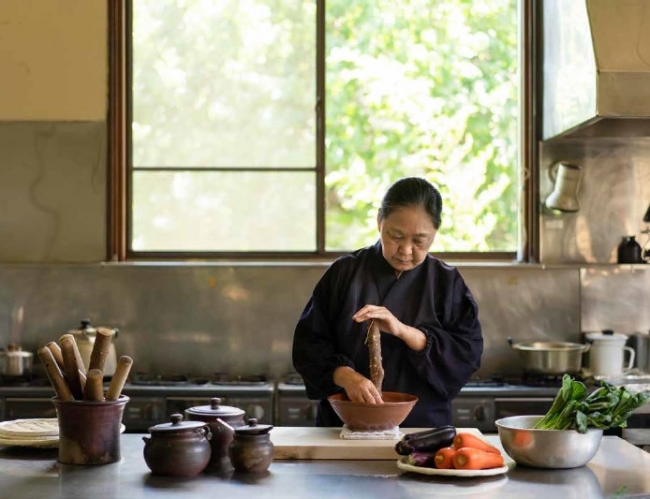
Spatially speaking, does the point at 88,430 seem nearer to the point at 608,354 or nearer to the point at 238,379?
the point at 238,379

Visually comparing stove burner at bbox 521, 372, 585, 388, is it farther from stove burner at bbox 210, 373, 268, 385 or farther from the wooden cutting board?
the wooden cutting board

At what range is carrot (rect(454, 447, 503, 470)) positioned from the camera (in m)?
2.76

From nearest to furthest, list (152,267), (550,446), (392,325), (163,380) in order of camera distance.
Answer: (550,446) → (392,325) → (163,380) → (152,267)

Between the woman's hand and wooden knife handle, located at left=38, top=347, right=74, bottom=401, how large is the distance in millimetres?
842

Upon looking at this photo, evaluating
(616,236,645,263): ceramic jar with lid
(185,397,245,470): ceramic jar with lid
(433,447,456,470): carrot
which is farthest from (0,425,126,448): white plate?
(616,236,645,263): ceramic jar with lid

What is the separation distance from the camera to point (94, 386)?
286cm

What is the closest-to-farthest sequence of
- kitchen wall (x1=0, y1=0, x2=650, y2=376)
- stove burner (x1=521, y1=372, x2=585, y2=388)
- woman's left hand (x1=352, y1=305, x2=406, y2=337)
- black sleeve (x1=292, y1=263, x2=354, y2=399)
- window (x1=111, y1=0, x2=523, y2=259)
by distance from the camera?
woman's left hand (x1=352, y1=305, x2=406, y2=337)
black sleeve (x1=292, y1=263, x2=354, y2=399)
stove burner (x1=521, y1=372, x2=585, y2=388)
kitchen wall (x1=0, y1=0, x2=650, y2=376)
window (x1=111, y1=0, x2=523, y2=259)

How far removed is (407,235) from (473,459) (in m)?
0.87

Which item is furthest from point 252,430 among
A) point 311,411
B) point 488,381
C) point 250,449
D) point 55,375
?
point 488,381

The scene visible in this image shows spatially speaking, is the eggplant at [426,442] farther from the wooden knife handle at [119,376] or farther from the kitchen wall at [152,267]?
the kitchen wall at [152,267]

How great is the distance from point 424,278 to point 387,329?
0.37 metres

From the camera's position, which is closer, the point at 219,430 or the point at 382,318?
the point at 219,430

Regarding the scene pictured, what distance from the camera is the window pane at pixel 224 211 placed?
555 centimetres

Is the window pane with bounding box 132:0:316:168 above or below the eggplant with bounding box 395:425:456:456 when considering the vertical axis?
above
